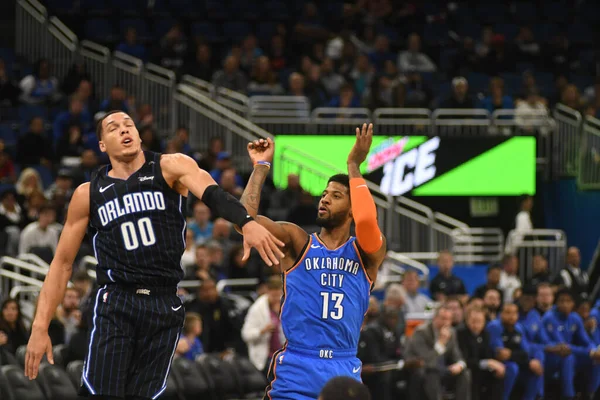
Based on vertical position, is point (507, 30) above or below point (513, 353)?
above

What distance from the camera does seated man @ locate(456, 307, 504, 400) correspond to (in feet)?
49.6

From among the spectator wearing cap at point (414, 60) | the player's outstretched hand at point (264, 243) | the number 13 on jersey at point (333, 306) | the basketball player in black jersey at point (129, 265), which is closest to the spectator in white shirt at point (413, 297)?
the spectator wearing cap at point (414, 60)

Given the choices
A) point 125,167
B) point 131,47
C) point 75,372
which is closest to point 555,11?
point 131,47

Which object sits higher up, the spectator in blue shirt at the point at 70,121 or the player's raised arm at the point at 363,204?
the spectator in blue shirt at the point at 70,121

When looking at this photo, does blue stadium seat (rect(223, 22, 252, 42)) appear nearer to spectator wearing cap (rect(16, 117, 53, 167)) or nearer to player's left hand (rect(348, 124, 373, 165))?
spectator wearing cap (rect(16, 117, 53, 167))

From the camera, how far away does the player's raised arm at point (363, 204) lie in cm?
735

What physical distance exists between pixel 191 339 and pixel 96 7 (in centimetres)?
1071

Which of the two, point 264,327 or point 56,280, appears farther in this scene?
point 264,327

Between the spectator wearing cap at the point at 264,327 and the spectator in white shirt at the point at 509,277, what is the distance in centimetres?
507

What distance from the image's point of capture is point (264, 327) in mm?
13820

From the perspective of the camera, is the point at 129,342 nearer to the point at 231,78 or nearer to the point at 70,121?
the point at 70,121

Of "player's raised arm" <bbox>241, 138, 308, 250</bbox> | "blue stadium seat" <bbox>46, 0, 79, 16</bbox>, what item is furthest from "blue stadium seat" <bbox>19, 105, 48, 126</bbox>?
"player's raised arm" <bbox>241, 138, 308, 250</bbox>

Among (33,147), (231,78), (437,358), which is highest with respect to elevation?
(231,78)

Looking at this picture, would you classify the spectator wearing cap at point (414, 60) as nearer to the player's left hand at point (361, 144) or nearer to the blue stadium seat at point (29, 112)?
the blue stadium seat at point (29, 112)
